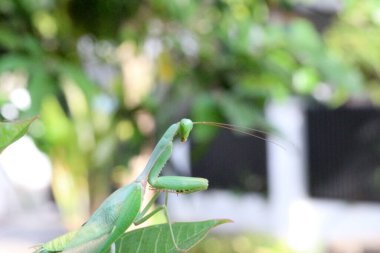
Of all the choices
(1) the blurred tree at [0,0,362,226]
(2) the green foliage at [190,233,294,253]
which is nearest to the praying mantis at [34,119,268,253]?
(1) the blurred tree at [0,0,362,226]

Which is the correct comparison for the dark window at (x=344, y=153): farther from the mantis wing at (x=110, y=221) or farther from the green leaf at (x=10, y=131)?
the green leaf at (x=10, y=131)

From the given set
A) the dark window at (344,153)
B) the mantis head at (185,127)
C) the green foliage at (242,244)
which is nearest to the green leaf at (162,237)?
the mantis head at (185,127)

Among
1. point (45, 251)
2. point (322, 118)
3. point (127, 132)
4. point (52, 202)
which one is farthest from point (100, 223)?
point (52, 202)

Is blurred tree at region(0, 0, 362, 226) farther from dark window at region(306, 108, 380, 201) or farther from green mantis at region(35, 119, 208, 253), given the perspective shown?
dark window at region(306, 108, 380, 201)

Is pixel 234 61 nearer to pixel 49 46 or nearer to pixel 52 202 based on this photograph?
pixel 49 46

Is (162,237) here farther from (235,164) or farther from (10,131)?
(235,164)

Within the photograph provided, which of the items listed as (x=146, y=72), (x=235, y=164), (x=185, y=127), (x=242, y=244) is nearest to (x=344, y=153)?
(x=235, y=164)
